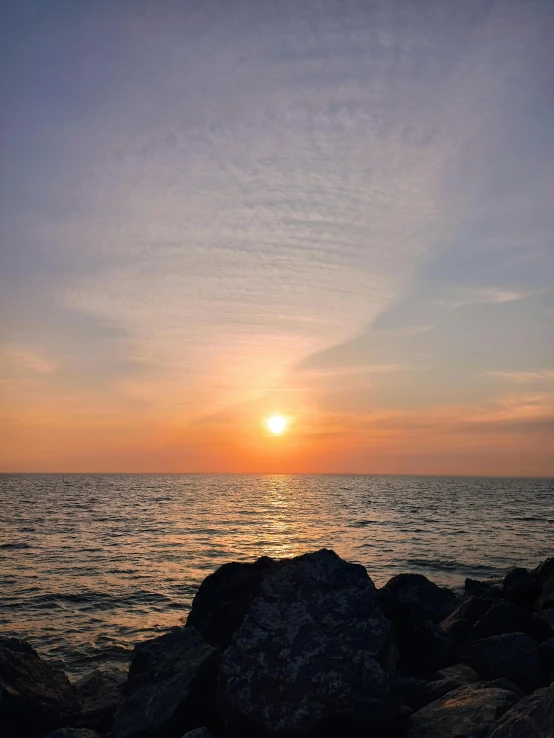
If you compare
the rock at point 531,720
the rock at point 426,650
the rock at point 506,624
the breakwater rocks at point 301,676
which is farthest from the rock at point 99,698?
the rock at point 506,624

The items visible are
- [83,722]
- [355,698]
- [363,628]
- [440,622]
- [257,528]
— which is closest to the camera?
[355,698]

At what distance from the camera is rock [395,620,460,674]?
10.1m

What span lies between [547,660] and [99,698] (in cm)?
786

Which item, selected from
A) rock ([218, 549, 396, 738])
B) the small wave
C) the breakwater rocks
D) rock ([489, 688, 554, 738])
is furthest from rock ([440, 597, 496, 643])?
the small wave

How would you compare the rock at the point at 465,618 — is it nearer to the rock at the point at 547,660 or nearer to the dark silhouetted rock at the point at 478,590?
the rock at the point at 547,660

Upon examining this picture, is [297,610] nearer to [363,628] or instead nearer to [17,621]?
[363,628]

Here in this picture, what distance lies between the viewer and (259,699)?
646 centimetres

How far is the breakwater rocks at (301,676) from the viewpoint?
6367 millimetres

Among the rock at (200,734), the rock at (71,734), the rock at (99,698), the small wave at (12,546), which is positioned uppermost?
the rock at (200,734)

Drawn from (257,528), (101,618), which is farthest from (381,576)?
(257,528)

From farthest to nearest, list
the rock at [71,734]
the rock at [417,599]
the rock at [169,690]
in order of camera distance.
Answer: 1. the rock at [417,599]
2. the rock at [71,734]
3. the rock at [169,690]

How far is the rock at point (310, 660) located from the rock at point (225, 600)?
2631mm

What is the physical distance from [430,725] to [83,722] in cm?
543

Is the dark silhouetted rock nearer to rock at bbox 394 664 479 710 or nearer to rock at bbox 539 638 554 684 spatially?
rock at bbox 539 638 554 684
